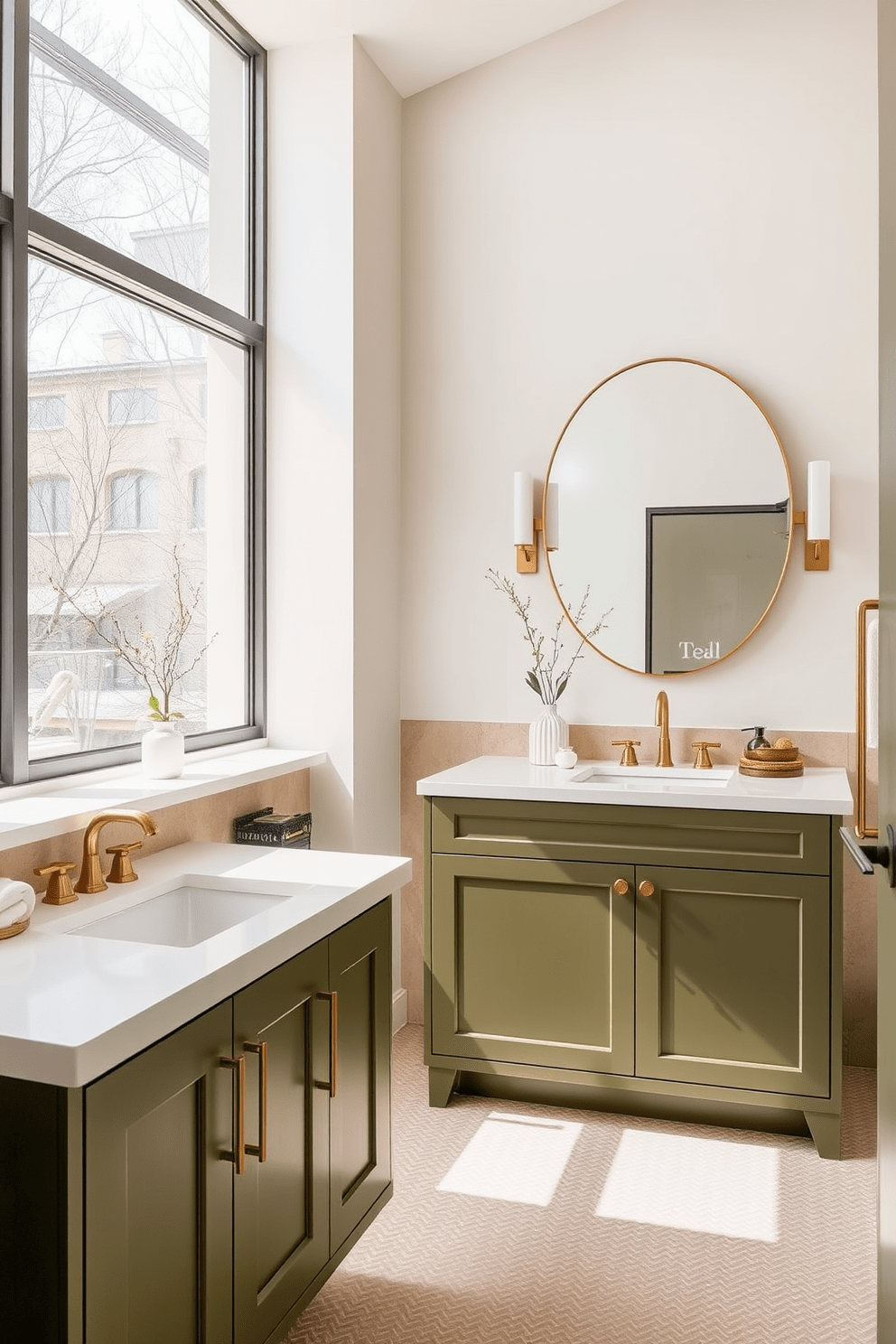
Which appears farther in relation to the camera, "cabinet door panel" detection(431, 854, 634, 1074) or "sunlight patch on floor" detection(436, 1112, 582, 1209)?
"cabinet door panel" detection(431, 854, 634, 1074)

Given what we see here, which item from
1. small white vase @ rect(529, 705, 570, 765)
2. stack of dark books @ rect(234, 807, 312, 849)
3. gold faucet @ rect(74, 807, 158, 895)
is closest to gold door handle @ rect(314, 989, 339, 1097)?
gold faucet @ rect(74, 807, 158, 895)

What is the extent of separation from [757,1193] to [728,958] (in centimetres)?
53

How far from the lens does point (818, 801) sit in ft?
8.25

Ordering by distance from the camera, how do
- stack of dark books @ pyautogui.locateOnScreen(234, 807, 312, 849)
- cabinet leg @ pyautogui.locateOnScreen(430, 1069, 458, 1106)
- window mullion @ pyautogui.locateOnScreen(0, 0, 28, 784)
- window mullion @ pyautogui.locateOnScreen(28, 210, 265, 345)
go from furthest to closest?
cabinet leg @ pyautogui.locateOnScreen(430, 1069, 458, 1106) < stack of dark books @ pyautogui.locateOnScreen(234, 807, 312, 849) < window mullion @ pyautogui.locateOnScreen(28, 210, 265, 345) < window mullion @ pyautogui.locateOnScreen(0, 0, 28, 784)

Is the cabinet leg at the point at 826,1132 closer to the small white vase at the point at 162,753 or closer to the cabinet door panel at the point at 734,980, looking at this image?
the cabinet door panel at the point at 734,980

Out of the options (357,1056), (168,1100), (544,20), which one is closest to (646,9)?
(544,20)

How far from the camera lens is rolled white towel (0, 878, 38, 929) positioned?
5.25 ft

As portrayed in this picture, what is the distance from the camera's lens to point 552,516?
3.29 meters

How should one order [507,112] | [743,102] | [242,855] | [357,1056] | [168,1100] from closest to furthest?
[168,1100]
[357,1056]
[242,855]
[743,102]
[507,112]

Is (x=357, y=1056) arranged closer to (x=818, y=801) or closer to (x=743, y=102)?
(x=818, y=801)

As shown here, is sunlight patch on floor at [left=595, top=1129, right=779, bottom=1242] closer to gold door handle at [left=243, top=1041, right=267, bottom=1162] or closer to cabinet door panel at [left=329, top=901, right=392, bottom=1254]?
cabinet door panel at [left=329, top=901, right=392, bottom=1254]

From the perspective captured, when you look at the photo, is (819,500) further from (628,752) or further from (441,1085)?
(441,1085)

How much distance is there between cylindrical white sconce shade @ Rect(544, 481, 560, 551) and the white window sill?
3.38 feet

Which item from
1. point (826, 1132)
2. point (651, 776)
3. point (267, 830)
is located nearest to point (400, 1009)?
point (267, 830)
